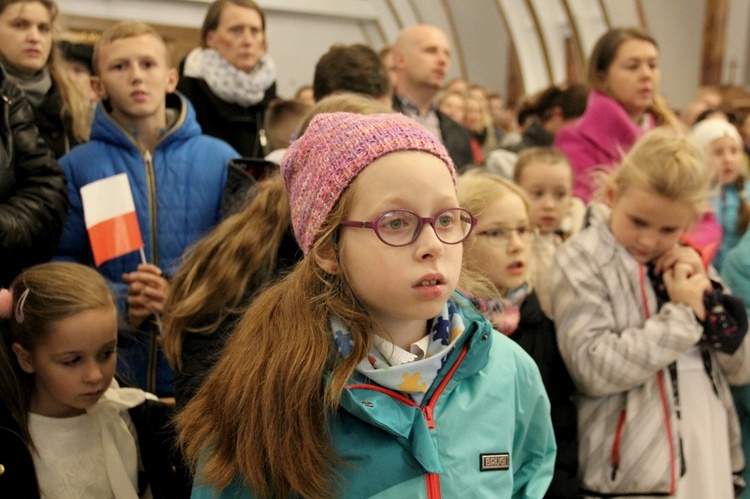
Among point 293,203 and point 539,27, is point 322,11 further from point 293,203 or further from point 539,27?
point 293,203

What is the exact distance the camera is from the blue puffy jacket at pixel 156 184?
10.4ft

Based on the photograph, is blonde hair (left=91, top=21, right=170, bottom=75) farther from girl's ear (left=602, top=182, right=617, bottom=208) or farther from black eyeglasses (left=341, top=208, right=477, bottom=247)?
black eyeglasses (left=341, top=208, right=477, bottom=247)

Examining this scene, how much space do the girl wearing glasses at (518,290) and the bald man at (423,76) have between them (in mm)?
1947

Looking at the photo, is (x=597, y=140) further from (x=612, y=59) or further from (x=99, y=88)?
(x=99, y=88)

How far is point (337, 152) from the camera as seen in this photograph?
→ 1.78 meters

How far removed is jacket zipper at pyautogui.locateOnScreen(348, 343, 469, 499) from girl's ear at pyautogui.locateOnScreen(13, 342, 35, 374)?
1.16 metres

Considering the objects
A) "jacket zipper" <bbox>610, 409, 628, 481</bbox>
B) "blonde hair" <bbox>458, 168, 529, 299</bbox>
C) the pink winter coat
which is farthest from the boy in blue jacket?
the pink winter coat

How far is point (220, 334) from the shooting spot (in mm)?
2338

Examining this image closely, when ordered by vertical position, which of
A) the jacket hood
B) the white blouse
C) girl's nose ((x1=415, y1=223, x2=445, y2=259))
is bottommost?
the white blouse

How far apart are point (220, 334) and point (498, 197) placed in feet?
3.91

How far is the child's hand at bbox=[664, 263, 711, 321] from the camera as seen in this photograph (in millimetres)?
2799

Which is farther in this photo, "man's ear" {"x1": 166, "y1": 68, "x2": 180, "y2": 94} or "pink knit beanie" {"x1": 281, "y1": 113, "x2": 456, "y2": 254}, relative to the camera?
"man's ear" {"x1": 166, "y1": 68, "x2": 180, "y2": 94}

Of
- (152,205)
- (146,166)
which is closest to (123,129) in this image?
(146,166)

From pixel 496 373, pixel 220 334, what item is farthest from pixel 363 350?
pixel 220 334
